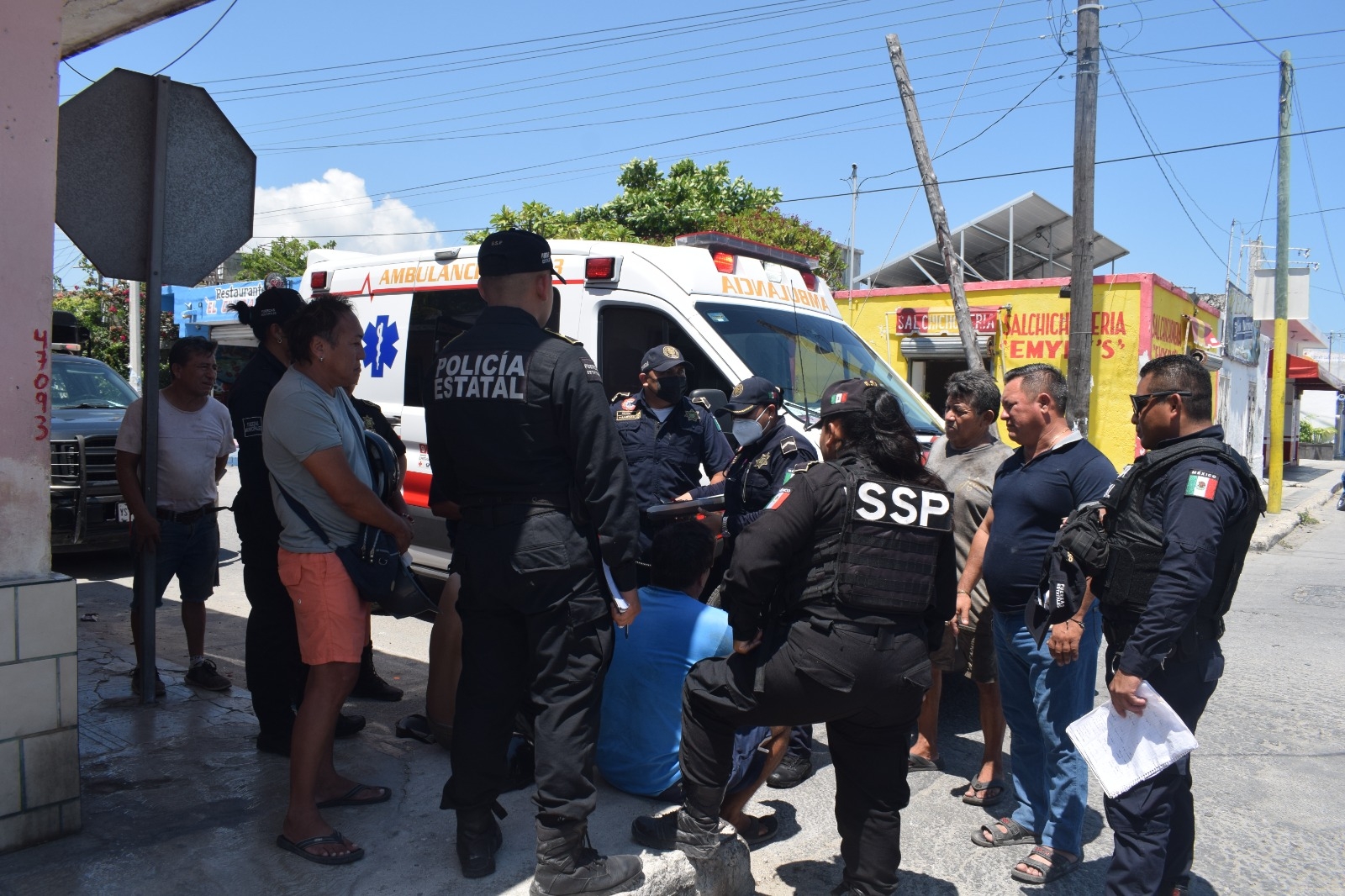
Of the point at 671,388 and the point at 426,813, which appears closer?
the point at 426,813

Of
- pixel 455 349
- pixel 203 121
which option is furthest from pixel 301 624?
pixel 203 121

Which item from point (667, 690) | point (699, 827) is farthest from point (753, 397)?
point (699, 827)

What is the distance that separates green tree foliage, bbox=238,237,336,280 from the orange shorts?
35.5 meters

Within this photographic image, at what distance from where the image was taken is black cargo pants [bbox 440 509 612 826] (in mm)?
2986

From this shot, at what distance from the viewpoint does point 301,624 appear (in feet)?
11.0

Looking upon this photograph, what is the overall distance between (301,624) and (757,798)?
6.68 feet

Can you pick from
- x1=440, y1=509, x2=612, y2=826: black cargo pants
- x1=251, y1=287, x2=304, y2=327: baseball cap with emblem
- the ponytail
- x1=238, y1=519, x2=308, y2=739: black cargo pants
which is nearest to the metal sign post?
x1=251, y1=287, x2=304, y2=327: baseball cap with emblem

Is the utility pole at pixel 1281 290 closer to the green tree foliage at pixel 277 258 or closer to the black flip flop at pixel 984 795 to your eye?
the black flip flop at pixel 984 795

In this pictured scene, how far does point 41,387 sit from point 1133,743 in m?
3.70

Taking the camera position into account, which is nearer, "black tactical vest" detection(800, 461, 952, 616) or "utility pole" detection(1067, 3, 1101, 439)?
"black tactical vest" detection(800, 461, 952, 616)

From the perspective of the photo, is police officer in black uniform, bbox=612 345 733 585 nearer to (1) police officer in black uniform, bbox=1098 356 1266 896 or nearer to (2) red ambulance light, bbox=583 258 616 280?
(2) red ambulance light, bbox=583 258 616 280

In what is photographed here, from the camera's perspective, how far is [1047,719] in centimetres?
361

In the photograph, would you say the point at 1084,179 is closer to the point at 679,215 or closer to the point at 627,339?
the point at 627,339

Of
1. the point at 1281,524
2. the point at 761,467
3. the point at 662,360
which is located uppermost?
the point at 662,360
